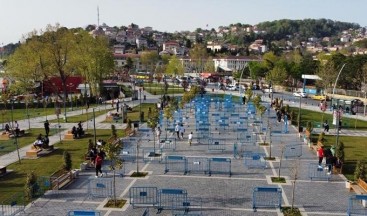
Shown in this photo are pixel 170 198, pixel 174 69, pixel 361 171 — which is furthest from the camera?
pixel 174 69

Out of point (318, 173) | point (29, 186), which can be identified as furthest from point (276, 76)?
point (29, 186)

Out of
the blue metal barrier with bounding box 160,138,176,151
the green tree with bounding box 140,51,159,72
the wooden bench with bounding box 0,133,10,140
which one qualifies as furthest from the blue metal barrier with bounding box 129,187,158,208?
the green tree with bounding box 140,51,159,72

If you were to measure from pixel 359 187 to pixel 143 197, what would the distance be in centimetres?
1018

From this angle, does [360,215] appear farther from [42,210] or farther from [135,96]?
[135,96]

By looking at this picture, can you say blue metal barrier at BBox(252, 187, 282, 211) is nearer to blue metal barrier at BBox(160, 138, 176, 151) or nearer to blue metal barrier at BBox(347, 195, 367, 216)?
blue metal barrier at BBox(347, 195, 367, 216)

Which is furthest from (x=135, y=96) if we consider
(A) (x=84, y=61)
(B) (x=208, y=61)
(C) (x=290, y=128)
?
(B) (x=208, y=61)

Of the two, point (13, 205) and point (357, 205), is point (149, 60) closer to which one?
point (13, 205)

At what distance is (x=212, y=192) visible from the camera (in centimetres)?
1906

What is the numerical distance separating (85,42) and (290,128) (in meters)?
33.6

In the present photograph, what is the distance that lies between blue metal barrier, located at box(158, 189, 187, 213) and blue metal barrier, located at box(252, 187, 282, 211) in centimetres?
300

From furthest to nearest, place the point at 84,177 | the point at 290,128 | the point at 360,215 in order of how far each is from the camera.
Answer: the point at 290,128, the point at 84,177, the point at 360,215

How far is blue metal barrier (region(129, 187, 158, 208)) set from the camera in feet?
57.6

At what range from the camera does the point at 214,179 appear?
2109cm

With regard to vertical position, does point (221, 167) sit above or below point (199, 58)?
below
